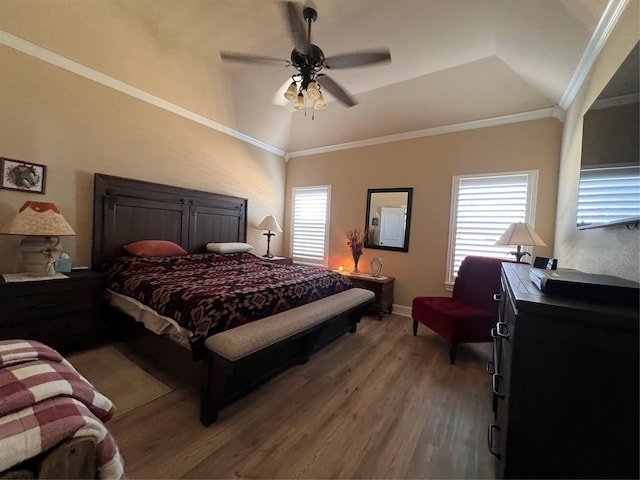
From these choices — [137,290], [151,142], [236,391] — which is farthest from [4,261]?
[236,391]

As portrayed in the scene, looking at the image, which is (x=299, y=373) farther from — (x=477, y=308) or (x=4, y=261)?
(x=4, y=261)

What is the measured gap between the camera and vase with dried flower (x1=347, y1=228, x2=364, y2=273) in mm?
4137

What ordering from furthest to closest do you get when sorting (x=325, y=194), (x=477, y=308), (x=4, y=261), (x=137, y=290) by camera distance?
(x=325, y=194), (x=477, y=308), (x=4, y=261), (x=137, y=290)

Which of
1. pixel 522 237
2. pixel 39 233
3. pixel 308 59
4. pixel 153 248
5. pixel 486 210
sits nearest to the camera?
pixel 308 59

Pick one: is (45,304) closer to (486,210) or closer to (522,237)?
(522,237)

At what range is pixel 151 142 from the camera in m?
3.30

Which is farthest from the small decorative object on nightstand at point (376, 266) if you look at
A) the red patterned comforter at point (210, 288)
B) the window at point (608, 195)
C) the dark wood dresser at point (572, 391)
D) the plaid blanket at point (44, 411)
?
the plaid blanket at point (44, 411)

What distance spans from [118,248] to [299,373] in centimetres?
255

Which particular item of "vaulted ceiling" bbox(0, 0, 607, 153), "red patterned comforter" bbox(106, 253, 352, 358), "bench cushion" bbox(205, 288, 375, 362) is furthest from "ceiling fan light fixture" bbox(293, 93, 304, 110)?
"bench cushion" bbox(205, 288, 375, 362)

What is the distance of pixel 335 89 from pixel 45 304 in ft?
10.5

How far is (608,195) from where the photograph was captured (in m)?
1.31

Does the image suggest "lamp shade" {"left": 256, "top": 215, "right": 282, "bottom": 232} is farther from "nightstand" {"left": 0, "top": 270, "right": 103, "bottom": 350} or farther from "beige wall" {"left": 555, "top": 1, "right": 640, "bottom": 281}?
"beige wall" {"left": 555, "top": 1, "right": 640, "bottom": 281}

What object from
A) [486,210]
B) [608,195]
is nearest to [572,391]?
[608,195]

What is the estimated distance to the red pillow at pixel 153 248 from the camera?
117 inches
